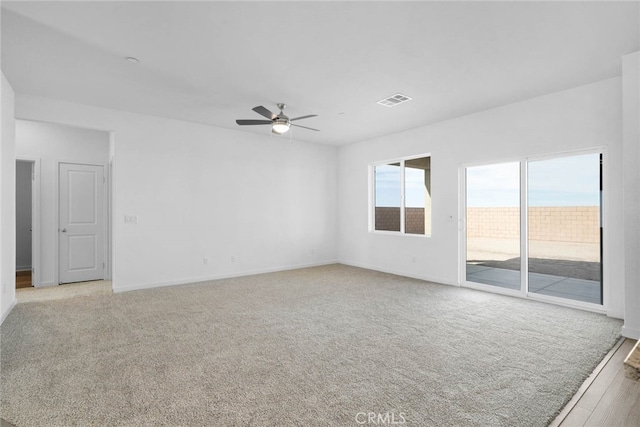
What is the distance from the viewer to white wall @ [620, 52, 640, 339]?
3.23 metres

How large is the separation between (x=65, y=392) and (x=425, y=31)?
161 inches

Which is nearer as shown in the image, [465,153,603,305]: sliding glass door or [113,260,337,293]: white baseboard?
[465,153,603,305]: sliding glass door

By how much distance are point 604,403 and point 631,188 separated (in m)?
2.34

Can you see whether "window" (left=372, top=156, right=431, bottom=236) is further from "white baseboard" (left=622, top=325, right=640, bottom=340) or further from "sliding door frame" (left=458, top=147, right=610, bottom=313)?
"white baseboard" (left=622, top=325, right=640, bottom=340)

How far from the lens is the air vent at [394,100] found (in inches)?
176

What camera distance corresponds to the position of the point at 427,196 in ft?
20.2

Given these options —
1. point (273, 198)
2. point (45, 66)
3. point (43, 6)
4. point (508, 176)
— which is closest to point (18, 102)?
point (45, 66)

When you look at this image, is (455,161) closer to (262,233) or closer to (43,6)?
(262,233)

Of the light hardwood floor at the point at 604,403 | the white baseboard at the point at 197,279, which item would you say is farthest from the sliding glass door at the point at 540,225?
the white baseboard at the point at 197,279

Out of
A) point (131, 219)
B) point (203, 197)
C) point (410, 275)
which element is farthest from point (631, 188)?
point (131, 219)

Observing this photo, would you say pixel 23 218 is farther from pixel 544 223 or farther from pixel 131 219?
pixel 544 223

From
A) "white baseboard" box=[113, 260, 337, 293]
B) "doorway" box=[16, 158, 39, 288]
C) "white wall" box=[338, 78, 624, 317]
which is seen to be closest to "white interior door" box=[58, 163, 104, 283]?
"white baseboard" box=[113, 260, 337, 293]

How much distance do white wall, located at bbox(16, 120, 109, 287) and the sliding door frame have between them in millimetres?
7180

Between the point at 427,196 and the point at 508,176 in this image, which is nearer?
the point at 508,176
